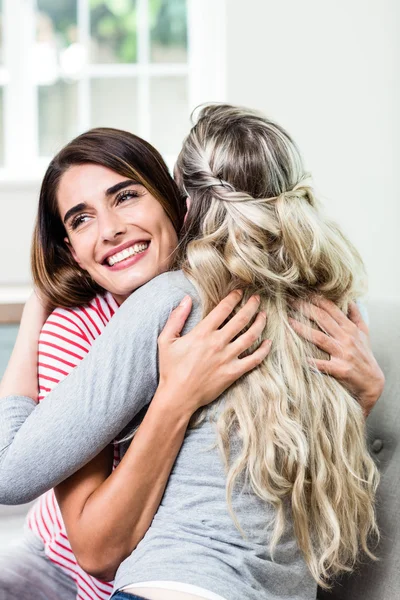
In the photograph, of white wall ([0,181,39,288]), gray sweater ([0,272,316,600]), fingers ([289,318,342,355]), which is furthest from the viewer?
white wall ([0,181,39,288])

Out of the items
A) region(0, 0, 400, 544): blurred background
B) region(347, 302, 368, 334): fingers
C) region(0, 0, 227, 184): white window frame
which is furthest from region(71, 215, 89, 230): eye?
region(0, 0, 227, 184): white window frame

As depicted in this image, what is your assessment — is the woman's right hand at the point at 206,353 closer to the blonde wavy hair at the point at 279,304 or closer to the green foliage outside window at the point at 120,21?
the blonde wavy hair at the point at 279,304

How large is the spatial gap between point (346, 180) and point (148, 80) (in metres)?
1.16

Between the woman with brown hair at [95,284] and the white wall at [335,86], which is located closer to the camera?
the woman with brown hair at [95,284]

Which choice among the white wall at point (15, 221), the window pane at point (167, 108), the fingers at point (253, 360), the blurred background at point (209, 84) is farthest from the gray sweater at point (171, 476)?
the window pane at point (167, 108)

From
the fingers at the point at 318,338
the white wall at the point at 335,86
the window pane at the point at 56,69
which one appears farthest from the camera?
the window pane at the point at 56,69

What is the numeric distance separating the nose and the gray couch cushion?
63 cm

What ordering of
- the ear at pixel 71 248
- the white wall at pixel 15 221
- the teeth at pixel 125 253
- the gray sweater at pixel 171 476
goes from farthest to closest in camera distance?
the white wall at pixel 15 221
the ear at pixel 71 248
the teeth at pixel 125 253
the gray sweater at pixel 171 476

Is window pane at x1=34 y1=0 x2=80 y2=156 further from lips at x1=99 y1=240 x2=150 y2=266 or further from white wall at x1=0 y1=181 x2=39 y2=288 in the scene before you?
lips at x1=99 y1=240 x2=150 y2=266

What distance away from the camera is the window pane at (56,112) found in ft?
11.8

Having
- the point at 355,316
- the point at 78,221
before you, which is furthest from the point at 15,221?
the point at 355,316

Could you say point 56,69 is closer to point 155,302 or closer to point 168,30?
point 168,30

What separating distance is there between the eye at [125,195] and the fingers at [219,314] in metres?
0.31

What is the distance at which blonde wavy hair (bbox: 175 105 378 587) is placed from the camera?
1121mm
